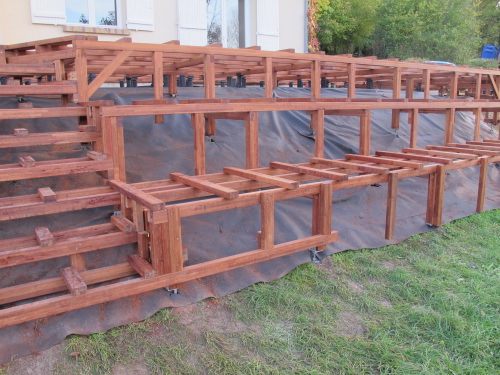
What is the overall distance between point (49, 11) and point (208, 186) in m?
7.33

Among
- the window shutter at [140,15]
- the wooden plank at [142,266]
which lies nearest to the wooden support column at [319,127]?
the wooden plank at [142,266]

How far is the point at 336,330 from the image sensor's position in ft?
11.9

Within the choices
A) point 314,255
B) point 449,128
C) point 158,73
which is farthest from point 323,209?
point 449,128

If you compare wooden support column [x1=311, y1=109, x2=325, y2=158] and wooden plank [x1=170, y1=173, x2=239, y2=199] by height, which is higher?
wooden support column [x1=311, y1=109, x2=325, y2=158]

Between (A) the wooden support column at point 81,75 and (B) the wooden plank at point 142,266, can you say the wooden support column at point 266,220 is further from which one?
(A) the wooden support column at point 81,75

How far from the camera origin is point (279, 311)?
3.85 metres

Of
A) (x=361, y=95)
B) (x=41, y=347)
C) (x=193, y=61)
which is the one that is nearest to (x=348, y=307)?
(x=41, y=347)

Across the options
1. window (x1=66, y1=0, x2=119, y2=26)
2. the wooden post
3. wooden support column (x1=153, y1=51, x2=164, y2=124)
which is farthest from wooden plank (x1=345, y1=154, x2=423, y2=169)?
window (x1=66, y1=0, x2=119, y2=26)

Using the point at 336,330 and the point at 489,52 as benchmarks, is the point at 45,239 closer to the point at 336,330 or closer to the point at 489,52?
the point at 336,330

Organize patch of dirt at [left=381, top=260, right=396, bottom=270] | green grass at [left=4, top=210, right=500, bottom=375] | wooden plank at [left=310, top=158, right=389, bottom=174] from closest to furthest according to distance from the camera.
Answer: green grass at [left=4, top=210, right=500, bottom=375] < patch of dirt at [left=381, top=260, right=396, bottom=270] < wooden plank at [left=310, top=158, right=389, bottom=174]

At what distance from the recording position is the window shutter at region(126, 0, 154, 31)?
414 inches

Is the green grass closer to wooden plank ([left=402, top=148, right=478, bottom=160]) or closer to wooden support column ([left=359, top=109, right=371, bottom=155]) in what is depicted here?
wooden plank ([left=402, top=148, right=478, bottom=160])

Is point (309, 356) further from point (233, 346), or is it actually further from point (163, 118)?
point (163, 118)

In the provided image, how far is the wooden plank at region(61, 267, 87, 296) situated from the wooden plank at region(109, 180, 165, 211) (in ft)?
2.22
